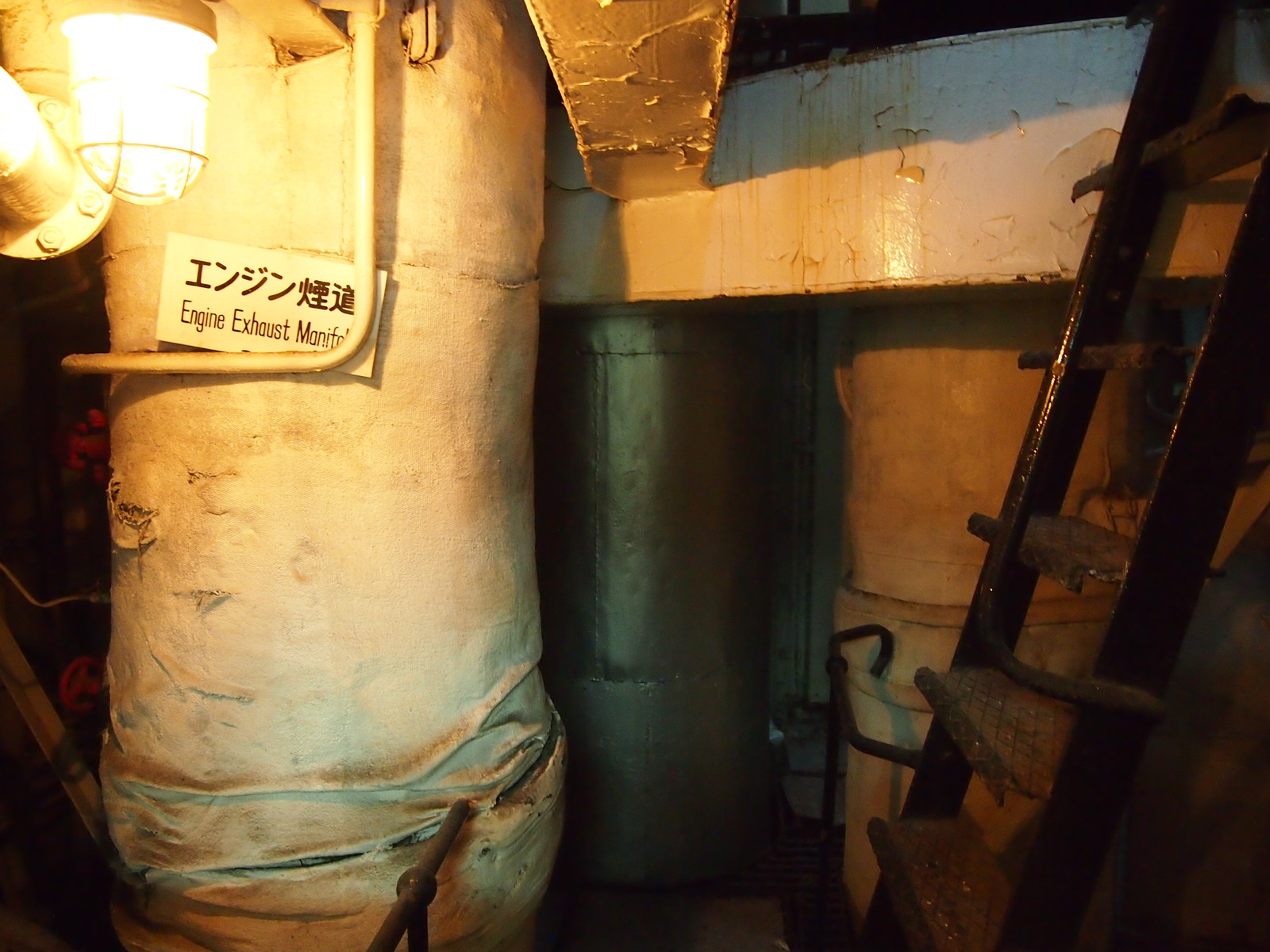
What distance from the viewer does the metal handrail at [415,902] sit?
1.13m

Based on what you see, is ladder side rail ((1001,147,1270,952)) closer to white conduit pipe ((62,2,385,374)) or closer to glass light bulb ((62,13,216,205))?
white conduit pipe ((62,2,385,374))

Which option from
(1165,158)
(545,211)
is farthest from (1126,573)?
(545,211)

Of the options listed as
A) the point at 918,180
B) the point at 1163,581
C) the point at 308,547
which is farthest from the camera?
the point at 918,180

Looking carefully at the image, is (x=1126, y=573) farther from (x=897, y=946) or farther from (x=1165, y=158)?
(x=897, y=946)

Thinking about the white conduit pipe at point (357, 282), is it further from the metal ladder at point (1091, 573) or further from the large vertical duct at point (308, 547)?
the metal ladder at point (1091, 573)

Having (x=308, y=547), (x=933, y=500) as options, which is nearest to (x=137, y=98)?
(x=308, y=547)

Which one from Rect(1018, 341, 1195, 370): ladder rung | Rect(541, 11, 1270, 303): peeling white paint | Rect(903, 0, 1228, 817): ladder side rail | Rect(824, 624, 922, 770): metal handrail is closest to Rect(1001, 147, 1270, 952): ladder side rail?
Rect(1018, 341, 1195, 370): ladder rung

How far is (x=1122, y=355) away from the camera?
1309mm

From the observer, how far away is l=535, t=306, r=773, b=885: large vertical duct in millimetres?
2539

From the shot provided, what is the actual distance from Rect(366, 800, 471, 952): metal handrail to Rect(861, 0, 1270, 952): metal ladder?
0.82 meters

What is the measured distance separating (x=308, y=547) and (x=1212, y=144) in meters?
1.68

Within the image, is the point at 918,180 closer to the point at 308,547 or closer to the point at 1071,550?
the point at 1071,550

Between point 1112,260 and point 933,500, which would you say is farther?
point 933,500

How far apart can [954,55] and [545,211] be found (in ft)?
3.41
